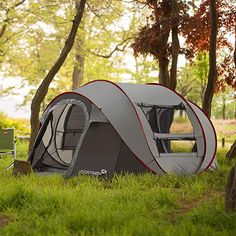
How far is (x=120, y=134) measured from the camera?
7.62 metres

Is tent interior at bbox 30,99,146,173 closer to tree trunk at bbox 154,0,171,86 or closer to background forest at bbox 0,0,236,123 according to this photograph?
background forest at bbox 0,0,236,123

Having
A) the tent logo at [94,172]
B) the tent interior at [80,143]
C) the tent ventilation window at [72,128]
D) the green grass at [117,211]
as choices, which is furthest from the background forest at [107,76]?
the tent ventilation window at [72,128]

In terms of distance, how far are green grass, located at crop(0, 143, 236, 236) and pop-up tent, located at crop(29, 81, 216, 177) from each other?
1132 millimetres

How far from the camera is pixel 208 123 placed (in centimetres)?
866

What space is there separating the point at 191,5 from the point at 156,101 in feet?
18.5

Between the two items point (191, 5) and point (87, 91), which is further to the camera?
point (191, 5)

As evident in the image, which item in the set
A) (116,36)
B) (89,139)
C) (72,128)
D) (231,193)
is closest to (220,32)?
(72,128)

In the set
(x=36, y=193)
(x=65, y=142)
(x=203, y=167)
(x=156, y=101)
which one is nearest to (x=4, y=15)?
(x=65, y=142)

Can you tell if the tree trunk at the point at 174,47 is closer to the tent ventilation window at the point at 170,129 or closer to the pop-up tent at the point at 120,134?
the tent ventilation window at the point at 170,129

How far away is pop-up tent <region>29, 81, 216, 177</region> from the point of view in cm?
762

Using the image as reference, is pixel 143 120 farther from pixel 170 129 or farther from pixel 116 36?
pixel 116 36

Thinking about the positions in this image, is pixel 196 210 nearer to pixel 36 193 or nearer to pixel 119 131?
pixel 36 193

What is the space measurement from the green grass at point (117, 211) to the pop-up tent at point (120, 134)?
113 cm

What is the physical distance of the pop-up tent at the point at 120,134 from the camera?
7625 millimetres
